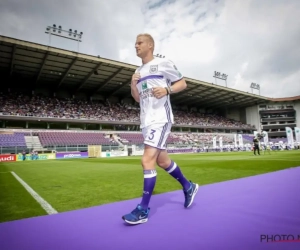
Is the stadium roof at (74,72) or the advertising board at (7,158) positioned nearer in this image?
the advertising board at (7,158)

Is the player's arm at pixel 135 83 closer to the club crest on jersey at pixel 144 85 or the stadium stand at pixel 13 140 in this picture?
the club crest on jersey at pixel 144 85

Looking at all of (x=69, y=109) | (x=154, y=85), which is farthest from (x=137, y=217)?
(x=69, y=109)

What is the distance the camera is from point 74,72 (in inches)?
1389

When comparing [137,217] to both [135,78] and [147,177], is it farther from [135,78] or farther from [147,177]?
[135,78]

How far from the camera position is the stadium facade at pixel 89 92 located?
3006cm

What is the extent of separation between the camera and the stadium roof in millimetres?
28016

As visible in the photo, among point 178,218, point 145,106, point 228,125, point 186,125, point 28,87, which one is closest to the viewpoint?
point 178,218

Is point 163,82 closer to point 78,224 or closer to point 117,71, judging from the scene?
point 78,224

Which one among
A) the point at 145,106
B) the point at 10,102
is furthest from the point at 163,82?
the point at 10,102

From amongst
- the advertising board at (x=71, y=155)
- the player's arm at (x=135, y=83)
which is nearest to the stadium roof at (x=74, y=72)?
the advertising board at (x=71, y=155)

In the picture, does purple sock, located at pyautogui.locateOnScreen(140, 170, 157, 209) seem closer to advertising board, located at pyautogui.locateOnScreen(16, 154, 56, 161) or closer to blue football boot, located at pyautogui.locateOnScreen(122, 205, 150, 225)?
blue football boot, located at pyautogui.locateOnScreen(122, 205, 150, 225)

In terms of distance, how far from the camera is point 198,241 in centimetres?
156

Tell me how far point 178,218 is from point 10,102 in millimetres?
40253

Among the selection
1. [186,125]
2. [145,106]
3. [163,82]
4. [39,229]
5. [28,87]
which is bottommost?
[39,229]
